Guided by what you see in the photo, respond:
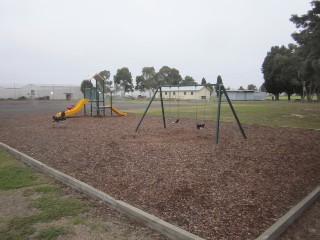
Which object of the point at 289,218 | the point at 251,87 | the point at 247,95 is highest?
the point at 251,87

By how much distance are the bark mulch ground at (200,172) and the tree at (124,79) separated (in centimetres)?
8019

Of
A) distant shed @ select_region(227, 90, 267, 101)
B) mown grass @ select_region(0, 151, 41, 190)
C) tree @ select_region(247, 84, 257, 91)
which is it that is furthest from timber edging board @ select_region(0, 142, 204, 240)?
tree @ select_region(247, 84, 257, 91)

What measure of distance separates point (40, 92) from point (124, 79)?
30.3 meters

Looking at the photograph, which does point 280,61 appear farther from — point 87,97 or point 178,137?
point 178,137

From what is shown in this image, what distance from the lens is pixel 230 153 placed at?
6.95 m

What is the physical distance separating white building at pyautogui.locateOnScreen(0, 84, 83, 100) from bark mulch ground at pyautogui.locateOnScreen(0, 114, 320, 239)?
5567cm

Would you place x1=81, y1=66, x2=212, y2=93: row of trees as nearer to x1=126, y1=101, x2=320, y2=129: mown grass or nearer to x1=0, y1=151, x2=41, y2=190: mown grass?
x1=126, y1=101, x2=320, y2=129: mown grass

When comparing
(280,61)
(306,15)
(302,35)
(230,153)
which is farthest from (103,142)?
(280,61)

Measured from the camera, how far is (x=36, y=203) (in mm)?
4152

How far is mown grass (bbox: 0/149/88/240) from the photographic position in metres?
3.35

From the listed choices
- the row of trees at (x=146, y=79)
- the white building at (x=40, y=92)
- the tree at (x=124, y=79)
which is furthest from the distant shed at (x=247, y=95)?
the white building at (x=40, y=92)

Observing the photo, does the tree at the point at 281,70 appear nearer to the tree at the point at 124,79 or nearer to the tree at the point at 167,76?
the tree at the point at 167,76

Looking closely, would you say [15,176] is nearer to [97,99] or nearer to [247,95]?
[97,99]

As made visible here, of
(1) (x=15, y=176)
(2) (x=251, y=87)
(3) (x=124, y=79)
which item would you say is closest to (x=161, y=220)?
(1) (x=15, y=176)
